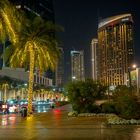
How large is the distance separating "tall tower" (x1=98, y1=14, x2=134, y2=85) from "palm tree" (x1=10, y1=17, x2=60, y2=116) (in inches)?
3569

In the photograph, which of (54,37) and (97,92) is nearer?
(97,92)

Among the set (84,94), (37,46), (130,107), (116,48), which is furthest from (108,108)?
(116,48)

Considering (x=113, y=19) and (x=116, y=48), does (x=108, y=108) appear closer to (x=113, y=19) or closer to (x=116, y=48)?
(x=116, y=48)

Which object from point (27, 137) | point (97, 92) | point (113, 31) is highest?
point (113, 31)

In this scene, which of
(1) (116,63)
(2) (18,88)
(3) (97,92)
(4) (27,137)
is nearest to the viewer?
(4) (27,137)

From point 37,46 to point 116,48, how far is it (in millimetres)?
124374

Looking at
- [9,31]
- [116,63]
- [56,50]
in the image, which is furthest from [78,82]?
[116,63]

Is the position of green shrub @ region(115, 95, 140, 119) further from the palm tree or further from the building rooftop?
the building rooftop

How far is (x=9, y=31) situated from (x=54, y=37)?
1882 centimetres

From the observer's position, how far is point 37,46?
42344mm

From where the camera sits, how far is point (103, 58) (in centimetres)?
16825

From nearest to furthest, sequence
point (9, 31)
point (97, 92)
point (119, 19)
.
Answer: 1. point (9, 31)
2. point (97, 92)
3. point (119, 19)

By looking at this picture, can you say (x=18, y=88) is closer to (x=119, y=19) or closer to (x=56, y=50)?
(x=119, y=19)

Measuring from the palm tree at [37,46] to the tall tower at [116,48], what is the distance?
297 feet
